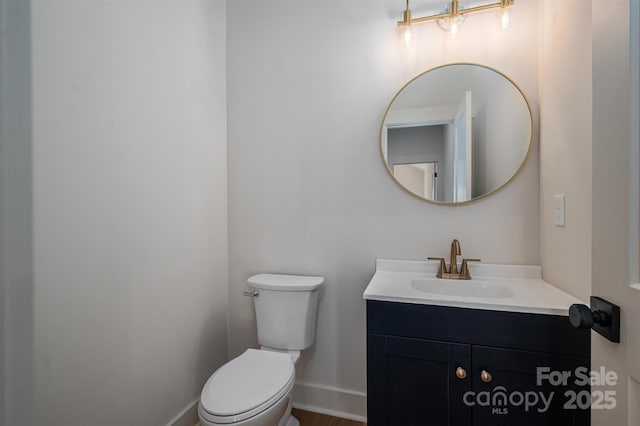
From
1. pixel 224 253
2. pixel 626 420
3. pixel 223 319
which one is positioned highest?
pixel 224 253

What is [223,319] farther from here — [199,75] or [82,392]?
[199,75]

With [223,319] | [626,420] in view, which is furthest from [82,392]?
[626,420]

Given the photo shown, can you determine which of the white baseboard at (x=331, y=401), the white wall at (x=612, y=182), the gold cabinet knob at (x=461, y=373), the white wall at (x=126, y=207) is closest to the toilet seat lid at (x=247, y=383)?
the white wall at (x=126, y=207)

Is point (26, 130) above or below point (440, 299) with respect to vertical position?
above

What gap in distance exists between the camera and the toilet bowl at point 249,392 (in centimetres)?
114

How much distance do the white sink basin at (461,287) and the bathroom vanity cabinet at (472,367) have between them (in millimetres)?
314

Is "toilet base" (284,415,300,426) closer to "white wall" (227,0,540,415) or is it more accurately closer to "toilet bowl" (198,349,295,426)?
"white wall" (227,0,540,415)

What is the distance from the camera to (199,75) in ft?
5.63

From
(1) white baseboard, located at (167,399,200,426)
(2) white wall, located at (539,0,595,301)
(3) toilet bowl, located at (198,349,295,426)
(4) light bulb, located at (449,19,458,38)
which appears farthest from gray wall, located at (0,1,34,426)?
(2) white wall, located at (539,0,595,301)

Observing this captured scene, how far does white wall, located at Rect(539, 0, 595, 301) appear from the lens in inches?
42.8

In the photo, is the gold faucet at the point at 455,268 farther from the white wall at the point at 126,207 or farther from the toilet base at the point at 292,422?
the white wall at the point at 126,207

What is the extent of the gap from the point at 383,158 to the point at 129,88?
48.5 inches

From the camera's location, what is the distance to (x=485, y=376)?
1.09 metres

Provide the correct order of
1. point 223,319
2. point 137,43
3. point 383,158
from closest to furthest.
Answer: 1. point 137,43
2. point 383,158
3. point 223,319
